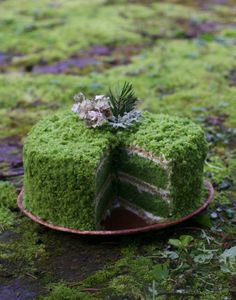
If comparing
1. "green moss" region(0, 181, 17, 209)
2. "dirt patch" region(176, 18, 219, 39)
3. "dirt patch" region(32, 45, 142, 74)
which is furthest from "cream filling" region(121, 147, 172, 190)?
"dirt patch" region(176, 18, 219, 39)

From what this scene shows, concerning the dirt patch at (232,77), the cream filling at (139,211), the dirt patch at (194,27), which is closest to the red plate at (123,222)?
the cream filling at (139,211)

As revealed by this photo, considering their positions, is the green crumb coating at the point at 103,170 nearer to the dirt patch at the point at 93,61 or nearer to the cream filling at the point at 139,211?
the cream filling at the point at 139,211

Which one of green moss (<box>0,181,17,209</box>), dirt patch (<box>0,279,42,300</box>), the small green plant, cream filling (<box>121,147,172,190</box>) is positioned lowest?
dirt patch (<box>0,279,42,300</box>)

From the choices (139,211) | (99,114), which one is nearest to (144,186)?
(139,211)

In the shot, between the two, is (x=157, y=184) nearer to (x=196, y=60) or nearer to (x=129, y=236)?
(x=129, y=236)

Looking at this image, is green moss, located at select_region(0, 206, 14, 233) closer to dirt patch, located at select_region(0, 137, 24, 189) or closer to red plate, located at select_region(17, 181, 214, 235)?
red plate, located at select_region(17, 181, 214, 235)

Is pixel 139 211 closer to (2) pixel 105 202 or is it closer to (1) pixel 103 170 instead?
(2) pixel 105 202
